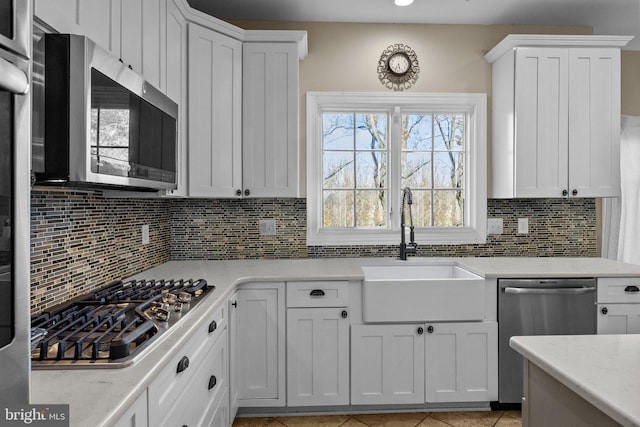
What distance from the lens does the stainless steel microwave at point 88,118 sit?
1061 millimetres

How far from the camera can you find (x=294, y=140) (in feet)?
9.00

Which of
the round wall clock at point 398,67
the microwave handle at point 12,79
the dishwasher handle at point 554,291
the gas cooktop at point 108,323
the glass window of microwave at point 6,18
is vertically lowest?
the dishwasher handle at point 554,291

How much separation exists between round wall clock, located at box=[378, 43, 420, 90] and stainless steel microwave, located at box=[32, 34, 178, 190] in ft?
6.57

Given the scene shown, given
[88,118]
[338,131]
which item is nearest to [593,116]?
[338,131]

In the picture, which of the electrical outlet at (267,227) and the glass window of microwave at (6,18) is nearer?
the glass window of microwave at (6,18)

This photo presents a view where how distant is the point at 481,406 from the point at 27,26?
9.00ft

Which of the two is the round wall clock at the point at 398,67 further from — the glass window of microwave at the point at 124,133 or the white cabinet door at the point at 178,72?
the glass window of microwave at the point at 124,133

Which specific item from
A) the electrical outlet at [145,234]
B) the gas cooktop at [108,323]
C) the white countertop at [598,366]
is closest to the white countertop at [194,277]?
the gas cooktop at [108,323]

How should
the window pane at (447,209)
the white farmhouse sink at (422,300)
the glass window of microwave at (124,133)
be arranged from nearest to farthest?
the glass window of microwave at (124,133), the white farmhouse sink at (422,300), the window pane at (447,209)

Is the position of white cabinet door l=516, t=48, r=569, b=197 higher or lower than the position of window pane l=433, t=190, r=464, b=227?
higher

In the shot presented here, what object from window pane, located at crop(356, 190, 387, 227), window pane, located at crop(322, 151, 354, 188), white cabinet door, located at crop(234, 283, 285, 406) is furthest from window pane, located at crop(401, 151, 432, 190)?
white cabinet door, located at crop(234, 283, 285, 406)

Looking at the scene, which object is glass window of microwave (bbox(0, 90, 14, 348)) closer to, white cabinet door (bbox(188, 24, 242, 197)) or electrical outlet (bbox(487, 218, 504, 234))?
white cabinet door (bbox(188, 24, 242, 197))

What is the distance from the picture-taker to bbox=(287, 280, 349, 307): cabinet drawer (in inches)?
94.3

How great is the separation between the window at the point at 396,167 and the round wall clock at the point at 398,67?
0.34 feet
